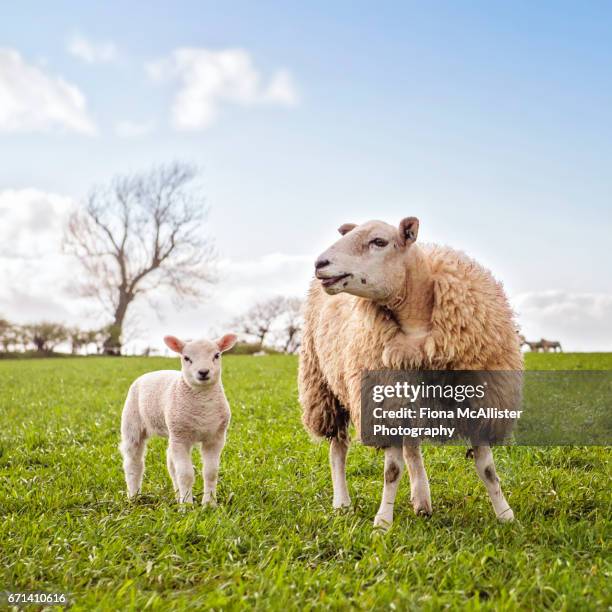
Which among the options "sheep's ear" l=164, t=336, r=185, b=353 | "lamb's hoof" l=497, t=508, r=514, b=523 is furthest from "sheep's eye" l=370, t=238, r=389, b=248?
"lamb's hoof" l=497, t=508, r=514, b=523

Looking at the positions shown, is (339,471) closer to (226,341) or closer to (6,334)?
(226,341)

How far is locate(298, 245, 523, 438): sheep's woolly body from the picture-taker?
4.31 meters

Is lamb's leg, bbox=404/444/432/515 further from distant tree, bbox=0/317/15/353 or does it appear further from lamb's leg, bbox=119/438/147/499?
distant tree, bbox=0/317/15/353

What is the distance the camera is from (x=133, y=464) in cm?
531

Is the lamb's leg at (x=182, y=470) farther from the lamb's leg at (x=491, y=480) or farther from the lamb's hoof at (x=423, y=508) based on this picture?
the lamb's leg at (x=491, y=480)

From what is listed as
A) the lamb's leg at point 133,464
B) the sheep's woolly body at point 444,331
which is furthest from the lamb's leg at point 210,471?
the sheep's woolly body at point 444,331

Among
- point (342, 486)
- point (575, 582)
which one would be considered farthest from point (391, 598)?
point (342, 486)

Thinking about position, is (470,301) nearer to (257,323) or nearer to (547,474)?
(547,474)

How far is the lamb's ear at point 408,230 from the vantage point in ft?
13.8

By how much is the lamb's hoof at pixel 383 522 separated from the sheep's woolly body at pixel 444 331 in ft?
2.16

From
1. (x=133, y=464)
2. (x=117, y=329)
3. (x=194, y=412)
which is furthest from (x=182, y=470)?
(x=117, y=329)

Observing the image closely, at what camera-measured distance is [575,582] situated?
10.9 feet

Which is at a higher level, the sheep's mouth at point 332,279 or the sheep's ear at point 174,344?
the sheep's mouth at point 332,279

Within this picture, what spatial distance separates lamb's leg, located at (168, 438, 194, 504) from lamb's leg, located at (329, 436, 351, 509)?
117 centimetres
